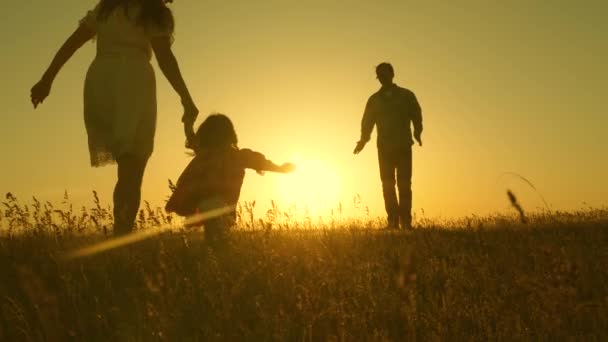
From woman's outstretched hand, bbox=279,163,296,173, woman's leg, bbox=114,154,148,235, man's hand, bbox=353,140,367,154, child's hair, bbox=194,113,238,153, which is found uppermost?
man's hand, bbox=353,140,367,154

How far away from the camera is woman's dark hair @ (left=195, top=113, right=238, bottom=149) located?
698 cm

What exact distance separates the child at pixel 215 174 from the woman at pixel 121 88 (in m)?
0.68

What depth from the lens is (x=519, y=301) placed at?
3740mm

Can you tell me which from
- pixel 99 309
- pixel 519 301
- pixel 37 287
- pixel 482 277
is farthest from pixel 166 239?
pixel 37 287

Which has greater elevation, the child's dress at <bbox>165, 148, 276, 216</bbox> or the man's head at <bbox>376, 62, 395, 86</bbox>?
the man's head at <bbox>376, 62, 395, 86</bbox>

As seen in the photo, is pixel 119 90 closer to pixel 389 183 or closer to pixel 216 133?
pixel 216 133

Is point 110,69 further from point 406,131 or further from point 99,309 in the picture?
point 406,131

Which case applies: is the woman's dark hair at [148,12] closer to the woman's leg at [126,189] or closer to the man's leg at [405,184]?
the woman's leg at [126,189]

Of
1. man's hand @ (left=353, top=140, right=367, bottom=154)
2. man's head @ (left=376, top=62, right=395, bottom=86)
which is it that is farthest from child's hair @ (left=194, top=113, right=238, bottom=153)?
man's hand @ (left=353, top=140, right=367, bottom=154)

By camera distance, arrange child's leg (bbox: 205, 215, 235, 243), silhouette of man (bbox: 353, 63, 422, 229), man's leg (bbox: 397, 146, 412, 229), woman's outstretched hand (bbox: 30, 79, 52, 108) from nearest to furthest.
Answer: woman's outstretched hand (bbox: 30, 79, 52, 108), child's leg (bbox: 205, 215, 235, 243), man's leg (bbox: 397, 146, 412, 229), silhouette of man (bbox: 353, 63, 422, 229)

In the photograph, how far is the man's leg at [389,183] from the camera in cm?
1151

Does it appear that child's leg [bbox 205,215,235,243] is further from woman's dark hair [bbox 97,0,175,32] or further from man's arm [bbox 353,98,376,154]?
man's arm [bbox 353,98,376,154]

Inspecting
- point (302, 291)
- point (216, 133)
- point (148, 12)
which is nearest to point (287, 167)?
point (216, 133)

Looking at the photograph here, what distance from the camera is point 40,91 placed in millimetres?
6070
